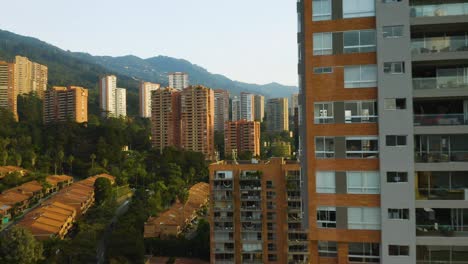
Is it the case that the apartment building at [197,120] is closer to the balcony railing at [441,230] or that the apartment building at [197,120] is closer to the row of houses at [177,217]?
the row of houses at [177,217]

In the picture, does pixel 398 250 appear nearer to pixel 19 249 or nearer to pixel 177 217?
pixel 19 249

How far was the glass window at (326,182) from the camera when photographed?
889cm

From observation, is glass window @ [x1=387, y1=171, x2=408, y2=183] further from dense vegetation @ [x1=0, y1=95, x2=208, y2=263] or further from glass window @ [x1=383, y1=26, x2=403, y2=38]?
dense vegetation @ [x1=0, y1=95, x2=208, y2=263]

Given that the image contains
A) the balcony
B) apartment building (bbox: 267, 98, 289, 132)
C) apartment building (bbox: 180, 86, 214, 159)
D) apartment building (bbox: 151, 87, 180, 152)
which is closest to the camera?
the balcony

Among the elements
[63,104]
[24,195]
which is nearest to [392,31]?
[24,195]

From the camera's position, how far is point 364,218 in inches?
344

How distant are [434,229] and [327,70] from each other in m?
3.76

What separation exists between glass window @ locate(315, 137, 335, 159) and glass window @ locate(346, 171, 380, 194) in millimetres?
524

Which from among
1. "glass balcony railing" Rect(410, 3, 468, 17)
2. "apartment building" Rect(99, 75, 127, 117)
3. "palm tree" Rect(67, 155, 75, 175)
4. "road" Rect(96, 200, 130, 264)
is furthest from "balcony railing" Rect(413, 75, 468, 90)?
"apartment building" Rect(99, 75, 127, 117)

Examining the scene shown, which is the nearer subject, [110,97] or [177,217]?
[177,217]

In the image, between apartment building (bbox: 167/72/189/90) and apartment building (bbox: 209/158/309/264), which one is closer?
apartment building (bbox: 209/158/309/264)

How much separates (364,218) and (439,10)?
431cm

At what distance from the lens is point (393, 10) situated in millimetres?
8586

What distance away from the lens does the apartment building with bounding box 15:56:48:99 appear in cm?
8738
